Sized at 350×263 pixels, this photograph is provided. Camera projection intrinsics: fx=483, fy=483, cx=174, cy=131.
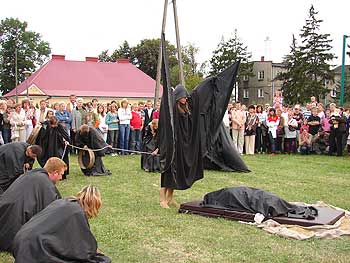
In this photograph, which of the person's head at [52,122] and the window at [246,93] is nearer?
the person's head at [52,122]

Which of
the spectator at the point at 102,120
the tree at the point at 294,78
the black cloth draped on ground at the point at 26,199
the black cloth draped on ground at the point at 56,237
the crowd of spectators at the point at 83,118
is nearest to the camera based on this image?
the black cloth draped on ground at the point at 56,237

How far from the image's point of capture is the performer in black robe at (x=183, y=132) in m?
7.76

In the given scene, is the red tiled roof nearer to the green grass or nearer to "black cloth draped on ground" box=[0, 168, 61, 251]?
the green grass

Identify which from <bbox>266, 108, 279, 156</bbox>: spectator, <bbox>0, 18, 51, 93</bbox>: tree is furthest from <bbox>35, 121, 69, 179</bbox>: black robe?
<bbox>0, 18, 51, 93</bbox>: tree

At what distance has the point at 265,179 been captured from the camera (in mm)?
11117

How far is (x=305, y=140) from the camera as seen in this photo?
55.3 ft

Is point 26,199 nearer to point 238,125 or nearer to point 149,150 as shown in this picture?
point 149,150

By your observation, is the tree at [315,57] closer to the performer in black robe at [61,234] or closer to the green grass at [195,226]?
the green grass at [195,226]

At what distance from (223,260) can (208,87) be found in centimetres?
376

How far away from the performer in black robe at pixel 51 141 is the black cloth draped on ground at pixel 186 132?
4.04 metres

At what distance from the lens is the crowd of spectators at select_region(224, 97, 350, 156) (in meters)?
16.4

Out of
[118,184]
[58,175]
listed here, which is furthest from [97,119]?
[58,175]

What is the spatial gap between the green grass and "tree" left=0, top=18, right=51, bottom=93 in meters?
54.6

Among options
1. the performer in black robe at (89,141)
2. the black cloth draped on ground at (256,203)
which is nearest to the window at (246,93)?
the performer in black robe at (89,141)
